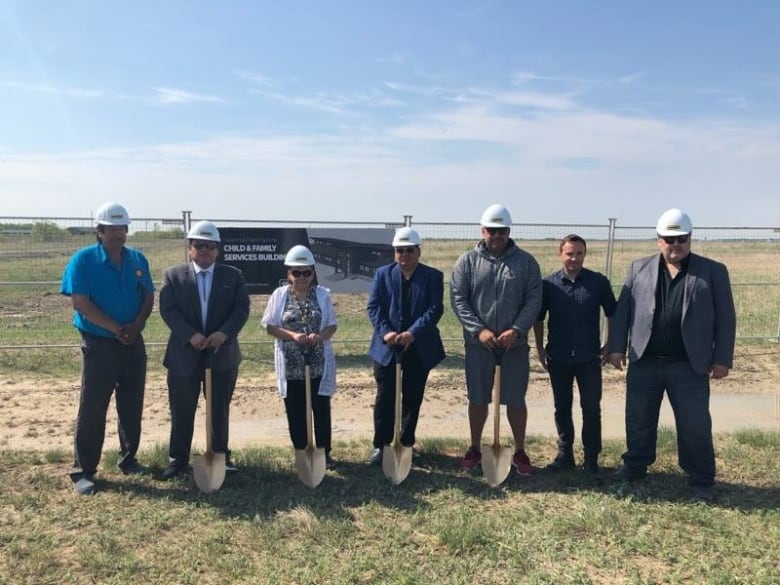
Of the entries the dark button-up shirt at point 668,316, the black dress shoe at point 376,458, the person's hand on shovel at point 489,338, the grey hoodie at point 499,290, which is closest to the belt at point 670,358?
the dark button-up shirt at point 668,316

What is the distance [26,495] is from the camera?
452 cm

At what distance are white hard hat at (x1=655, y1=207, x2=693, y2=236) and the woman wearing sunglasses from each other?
265 cm

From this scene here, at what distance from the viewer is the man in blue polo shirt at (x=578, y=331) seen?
4.86 m

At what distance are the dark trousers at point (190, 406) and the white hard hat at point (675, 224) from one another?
11.7ft

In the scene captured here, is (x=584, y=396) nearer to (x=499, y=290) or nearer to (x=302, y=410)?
(x=499, y=290)

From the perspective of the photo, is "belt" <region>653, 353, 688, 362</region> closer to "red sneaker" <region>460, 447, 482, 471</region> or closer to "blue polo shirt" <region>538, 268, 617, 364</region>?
"blue polo shirt" <region>538, 268, 617, 364</region>

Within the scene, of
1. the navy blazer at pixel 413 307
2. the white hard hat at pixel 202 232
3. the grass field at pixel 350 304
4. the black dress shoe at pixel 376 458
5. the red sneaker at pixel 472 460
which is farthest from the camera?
the grass field at pixel 350 304

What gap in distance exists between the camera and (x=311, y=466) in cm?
475

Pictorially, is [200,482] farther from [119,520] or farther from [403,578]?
[403,578]

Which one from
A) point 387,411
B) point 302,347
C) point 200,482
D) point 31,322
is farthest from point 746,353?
point 31,322

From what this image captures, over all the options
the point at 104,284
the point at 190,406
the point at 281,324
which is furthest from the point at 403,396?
the point at 104,284

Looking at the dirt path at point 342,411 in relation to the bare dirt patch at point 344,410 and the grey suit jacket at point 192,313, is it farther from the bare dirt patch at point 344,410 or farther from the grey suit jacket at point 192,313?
the grey suit jacket at point 192,313

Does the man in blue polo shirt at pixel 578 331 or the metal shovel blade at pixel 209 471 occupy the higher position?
the man in blue polo shirt at pixel 578 331

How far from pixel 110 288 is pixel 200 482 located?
5.39ft
